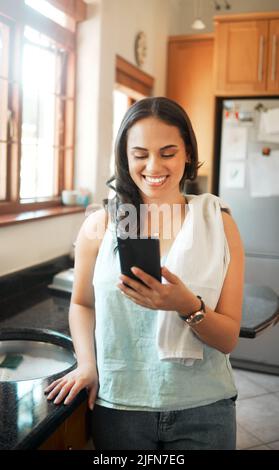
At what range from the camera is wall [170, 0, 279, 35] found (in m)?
3.77

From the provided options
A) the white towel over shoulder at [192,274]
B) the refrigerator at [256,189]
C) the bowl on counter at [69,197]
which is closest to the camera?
the white towel over shoulder at [192,274]

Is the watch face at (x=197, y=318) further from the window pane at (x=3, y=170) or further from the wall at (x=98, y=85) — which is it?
the wall at (x=98, y=85)

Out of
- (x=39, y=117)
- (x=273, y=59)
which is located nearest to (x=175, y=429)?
(x=39, y=117)

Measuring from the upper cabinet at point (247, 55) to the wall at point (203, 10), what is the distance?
2.35 feet

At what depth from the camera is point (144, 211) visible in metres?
1.11

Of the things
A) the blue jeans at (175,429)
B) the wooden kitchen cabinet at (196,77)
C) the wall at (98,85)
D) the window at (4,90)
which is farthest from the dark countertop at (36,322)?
the wooden kitchen cabinet at (196,77)

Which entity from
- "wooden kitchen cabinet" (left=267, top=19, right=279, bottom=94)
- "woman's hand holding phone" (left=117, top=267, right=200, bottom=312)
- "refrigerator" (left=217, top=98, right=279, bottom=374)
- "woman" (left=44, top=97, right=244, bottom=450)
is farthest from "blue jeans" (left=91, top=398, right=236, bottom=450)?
"wooden kitchen cabinet" (left=267, top=19, right=279, bottom=94)

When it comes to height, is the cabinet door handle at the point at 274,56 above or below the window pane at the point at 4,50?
above

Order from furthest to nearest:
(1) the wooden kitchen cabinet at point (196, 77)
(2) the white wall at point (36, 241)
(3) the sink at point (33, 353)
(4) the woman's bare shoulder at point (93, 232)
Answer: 1. (1) the wooden kitchen cabinet at point (196, 77)
2. (2) the white wall at point (36, 241)
3. (3) the sink at point (33, 353)
4. (4) the woman's bare shoulder at point (93, 232)

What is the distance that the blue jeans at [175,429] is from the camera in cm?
97

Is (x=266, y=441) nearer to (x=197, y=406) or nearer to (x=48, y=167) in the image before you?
(x=197, y=406)

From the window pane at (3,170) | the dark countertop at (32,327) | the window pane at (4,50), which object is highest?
the window pane at (4,50)

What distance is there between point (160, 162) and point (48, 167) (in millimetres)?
1657

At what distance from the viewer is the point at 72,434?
1.16 m
